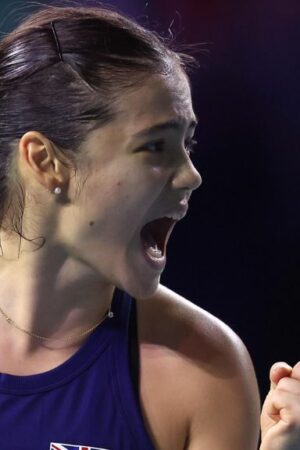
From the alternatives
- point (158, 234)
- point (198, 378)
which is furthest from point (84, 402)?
point (158, 234)

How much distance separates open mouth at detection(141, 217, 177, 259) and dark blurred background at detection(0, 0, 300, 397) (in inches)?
32.5

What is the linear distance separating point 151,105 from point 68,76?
117 millimetres

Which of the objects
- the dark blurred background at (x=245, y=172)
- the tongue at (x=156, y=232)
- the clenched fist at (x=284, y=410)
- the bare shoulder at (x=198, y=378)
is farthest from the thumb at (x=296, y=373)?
the dark blurred background at (x=245, y=172)

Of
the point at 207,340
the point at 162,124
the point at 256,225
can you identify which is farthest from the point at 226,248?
the point at 162,124

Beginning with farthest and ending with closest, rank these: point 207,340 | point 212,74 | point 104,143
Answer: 1. point 212,74
2. point 207,340
3. point 104,143

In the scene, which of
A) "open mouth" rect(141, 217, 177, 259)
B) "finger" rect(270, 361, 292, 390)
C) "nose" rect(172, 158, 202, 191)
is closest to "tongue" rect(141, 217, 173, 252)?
"open mouth" rect(141, 217, 177, 259)

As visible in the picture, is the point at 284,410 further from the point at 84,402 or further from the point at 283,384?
the point at 84,402

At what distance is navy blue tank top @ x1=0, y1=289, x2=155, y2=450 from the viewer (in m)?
1.11

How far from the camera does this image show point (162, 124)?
1.07m

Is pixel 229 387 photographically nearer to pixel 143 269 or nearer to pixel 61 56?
pixel 143 269

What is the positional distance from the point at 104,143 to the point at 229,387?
377 mm

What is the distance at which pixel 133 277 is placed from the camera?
111 cm

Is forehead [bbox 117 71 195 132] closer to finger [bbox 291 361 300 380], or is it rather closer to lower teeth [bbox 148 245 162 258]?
lower teeth [bbox 148 245 162 258]

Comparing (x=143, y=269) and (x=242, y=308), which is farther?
(x=242, y=308)
